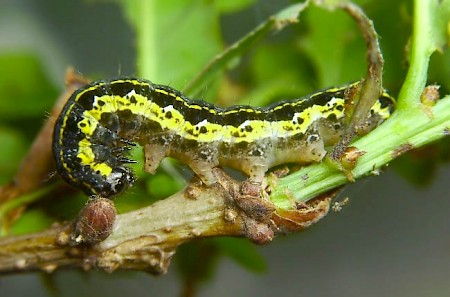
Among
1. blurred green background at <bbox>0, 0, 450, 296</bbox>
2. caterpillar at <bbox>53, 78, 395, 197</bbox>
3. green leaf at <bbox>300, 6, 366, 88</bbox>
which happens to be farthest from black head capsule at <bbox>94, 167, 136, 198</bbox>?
green leaf at <bbox>300, 6, 366, 88</bbox>

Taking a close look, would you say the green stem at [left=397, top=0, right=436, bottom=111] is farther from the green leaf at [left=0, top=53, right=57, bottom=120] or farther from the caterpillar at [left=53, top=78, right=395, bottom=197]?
the green leaf at [left=0, top=53, right=57, bottom=120]

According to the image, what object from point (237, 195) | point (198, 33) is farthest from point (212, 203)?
point (198, 33)

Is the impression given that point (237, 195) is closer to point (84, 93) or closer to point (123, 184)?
point (123, 184)

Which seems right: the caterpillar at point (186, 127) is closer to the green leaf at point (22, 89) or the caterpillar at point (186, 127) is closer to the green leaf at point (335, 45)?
the green leaf at point (335, 45)

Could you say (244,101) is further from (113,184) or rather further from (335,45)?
(113,184)

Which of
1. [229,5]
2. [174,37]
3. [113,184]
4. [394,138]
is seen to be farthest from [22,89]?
[394,138]

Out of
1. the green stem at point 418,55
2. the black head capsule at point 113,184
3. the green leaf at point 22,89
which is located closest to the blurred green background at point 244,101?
the green leaf at point 22,89

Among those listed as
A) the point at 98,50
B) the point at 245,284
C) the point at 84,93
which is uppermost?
the point at 98,50

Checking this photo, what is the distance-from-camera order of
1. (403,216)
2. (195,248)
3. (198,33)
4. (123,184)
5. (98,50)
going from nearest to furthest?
(123,184) < (198,33) < (195,248) < (403,216) < (98,50)
